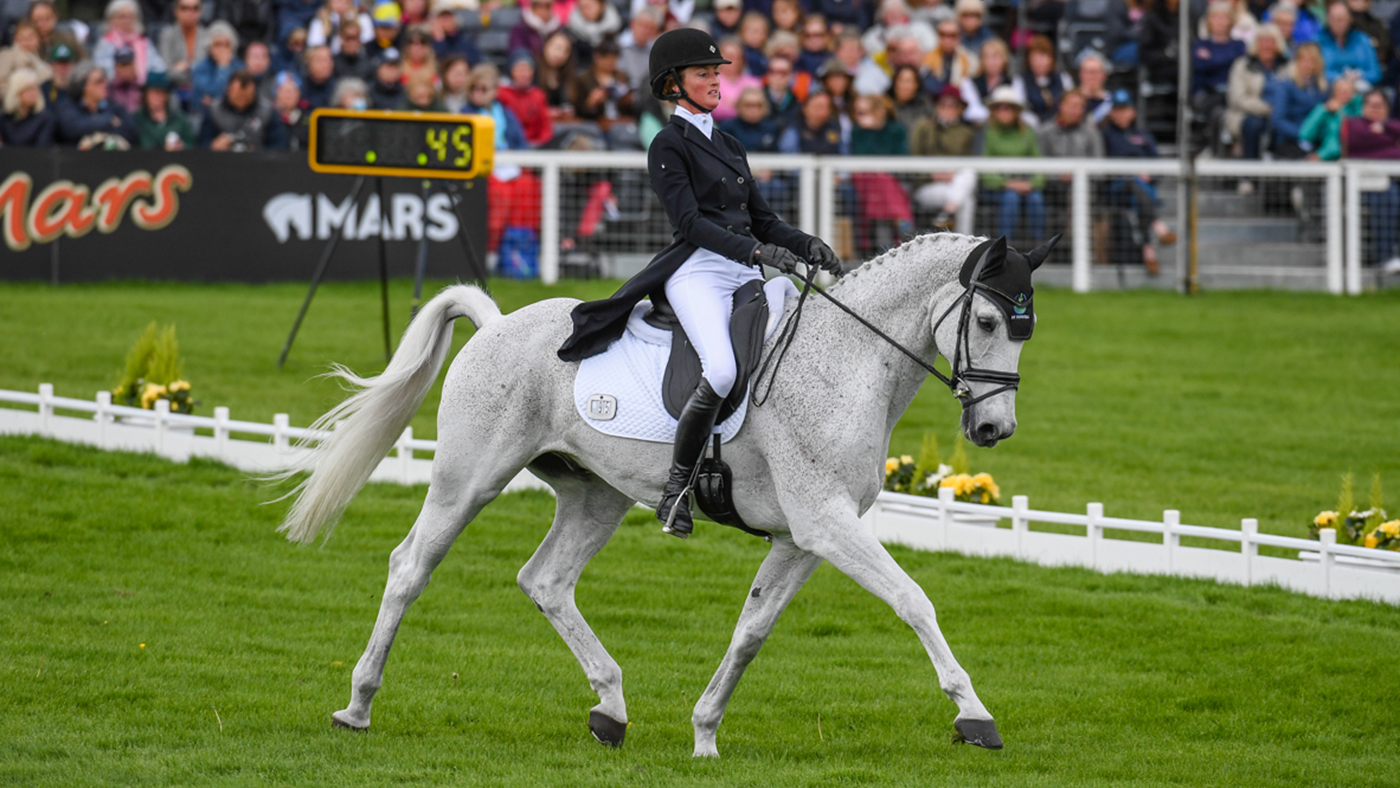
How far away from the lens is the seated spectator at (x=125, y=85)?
Result: 19250 mm

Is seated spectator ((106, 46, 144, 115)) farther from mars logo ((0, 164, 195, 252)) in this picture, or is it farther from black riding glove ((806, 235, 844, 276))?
black riding glove ((806, 235, 844, 276))

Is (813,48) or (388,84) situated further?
(813,48)

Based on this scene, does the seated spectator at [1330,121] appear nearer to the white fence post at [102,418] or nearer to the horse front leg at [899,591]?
the white fence post at [102,418]

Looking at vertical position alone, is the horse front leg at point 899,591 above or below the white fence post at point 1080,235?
above

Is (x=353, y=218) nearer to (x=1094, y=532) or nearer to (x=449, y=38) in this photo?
(x=449, y=38)

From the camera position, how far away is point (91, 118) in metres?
18.5

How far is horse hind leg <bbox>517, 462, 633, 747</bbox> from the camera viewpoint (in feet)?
22.0

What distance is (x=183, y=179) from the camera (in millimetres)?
18062

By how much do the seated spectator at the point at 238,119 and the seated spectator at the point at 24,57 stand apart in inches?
74.0

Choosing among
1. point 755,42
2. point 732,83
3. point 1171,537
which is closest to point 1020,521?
point 1171,537

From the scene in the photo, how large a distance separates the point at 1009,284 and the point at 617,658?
3.30m

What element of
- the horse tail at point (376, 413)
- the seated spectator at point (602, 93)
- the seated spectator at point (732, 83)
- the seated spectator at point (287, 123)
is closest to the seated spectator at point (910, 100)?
the seated spectator at point (732, 83)

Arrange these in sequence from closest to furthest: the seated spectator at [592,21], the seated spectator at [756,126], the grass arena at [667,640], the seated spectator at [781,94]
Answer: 1. the grass arena at [667,640]
2. the seated spectator at [756,126]
3. the seated spectator at [781,94]
4. the seated spectator at [592,21]

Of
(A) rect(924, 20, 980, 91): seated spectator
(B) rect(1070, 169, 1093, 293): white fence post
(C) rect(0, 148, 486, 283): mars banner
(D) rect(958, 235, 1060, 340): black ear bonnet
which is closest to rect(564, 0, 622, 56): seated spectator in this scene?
(C) rect(0, 148, 486, 283): mars banner
